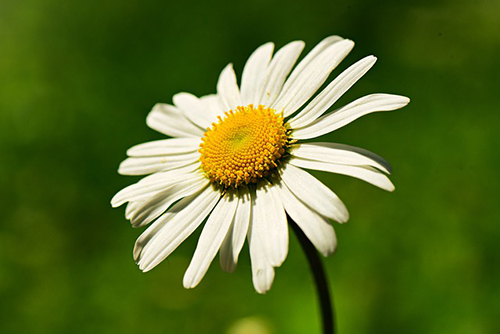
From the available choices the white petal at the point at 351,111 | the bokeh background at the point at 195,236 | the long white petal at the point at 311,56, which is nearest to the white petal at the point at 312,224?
the white petal at the point at 351,111

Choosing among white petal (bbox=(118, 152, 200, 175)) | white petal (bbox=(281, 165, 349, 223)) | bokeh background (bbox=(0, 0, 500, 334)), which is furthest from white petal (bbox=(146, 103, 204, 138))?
bokeh background (bbox=(0, 0, 500, 334))

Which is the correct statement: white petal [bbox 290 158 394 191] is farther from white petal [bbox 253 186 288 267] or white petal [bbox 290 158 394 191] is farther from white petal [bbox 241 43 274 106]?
white petal [bbox 241 43 274 106]

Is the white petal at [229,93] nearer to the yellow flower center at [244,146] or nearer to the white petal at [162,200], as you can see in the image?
the yellow flower center at [244,146]

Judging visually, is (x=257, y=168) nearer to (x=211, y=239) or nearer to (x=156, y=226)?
(x=211, y=239)

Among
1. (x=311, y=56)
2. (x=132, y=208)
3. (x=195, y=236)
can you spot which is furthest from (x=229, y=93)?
(x=195, y=236)
